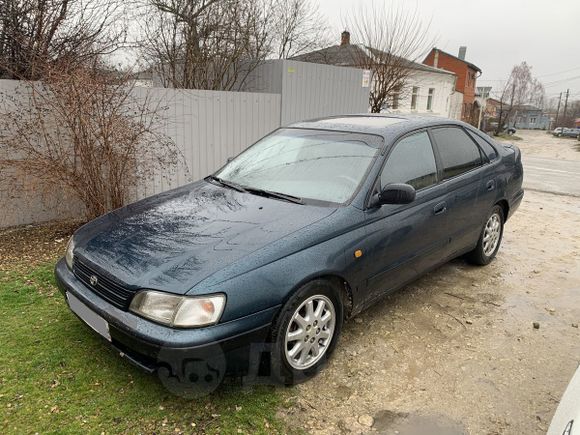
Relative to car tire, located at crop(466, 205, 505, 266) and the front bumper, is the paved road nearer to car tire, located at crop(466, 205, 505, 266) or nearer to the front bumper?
car tire, located at crop(466, 205, 505, 266)

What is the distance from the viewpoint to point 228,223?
2812mm

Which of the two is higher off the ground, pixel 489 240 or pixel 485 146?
pixel 485 146

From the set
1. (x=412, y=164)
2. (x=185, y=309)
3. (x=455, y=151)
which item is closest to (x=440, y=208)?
(x=412, y=164)

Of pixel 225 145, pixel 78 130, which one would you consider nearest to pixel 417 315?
pixel 78 130

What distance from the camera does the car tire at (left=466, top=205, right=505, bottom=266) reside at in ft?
14.9

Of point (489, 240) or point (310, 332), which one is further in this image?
point (489, 240)

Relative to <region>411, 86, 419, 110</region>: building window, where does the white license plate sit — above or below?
below

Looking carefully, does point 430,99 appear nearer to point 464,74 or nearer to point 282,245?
point 464,74

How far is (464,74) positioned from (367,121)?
40.5 meters

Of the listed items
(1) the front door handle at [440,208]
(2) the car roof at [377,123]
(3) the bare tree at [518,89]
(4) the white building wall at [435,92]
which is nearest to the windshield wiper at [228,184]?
(2) the car roof at [377,123]

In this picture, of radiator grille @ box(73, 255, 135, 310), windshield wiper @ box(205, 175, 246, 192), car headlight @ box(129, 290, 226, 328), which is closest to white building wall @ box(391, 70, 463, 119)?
windshield wiper @ box(205, 175, 246, 192)

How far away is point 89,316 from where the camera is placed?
260 cm

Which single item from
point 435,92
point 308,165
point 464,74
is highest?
point 464,74

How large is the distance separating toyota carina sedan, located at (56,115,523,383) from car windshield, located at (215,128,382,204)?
13 millimetres
